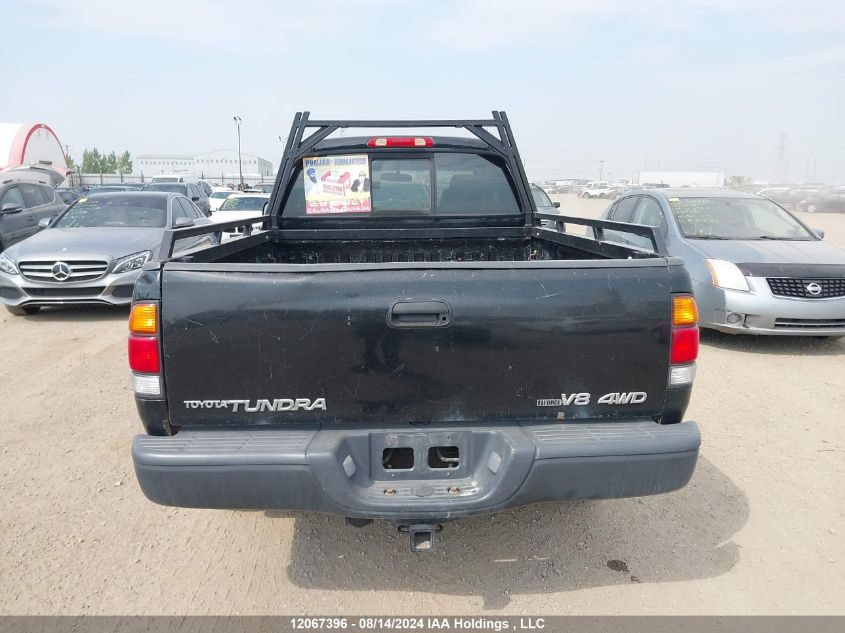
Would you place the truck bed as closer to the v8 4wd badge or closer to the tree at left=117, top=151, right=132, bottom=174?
the v8 4wd badge

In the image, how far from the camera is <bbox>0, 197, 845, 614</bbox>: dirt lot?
2.61 metres

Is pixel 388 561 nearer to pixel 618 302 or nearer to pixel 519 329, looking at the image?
pixel 519 329

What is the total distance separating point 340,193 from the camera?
4.23 m

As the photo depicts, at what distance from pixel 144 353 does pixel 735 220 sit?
7.38 meters

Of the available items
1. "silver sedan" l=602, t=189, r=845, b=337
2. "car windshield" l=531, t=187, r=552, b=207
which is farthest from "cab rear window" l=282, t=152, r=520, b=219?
"car windshield" l=531, t=187, r=552, b=207

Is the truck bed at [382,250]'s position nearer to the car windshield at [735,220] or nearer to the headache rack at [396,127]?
the headache rack at [396,127]

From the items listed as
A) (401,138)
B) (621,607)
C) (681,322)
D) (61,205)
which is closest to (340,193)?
(401,138)

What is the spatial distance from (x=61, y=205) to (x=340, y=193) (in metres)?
11.1

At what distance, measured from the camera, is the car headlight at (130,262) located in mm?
7525

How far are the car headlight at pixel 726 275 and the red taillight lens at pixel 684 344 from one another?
4539 mm

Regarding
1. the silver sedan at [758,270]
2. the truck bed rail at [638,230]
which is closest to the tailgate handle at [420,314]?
→ the truck bed rail at [638,230]

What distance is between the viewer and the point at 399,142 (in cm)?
420

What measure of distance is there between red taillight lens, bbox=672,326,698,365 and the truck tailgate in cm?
6

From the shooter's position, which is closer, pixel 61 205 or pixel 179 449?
pixel 179 449
